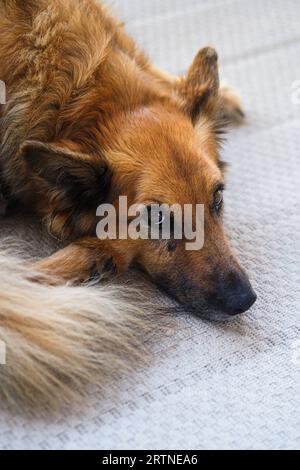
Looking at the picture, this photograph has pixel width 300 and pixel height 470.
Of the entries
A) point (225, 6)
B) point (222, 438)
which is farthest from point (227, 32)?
point (222, 438)

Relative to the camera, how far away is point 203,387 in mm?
1199

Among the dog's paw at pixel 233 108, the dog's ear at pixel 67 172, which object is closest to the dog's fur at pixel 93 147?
the dog's ear at pixel 67 172

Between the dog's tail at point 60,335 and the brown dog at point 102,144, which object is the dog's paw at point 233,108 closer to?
the brown dog at point 102,144

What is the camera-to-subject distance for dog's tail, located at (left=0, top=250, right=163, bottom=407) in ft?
3.74

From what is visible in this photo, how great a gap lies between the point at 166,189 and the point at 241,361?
0.37m

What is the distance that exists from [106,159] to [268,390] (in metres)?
0.56

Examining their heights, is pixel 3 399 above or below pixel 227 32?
below

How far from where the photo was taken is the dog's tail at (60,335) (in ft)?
3.74

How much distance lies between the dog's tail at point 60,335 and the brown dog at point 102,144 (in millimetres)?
97

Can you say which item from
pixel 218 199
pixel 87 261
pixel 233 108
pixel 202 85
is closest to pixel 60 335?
pixel 87 261

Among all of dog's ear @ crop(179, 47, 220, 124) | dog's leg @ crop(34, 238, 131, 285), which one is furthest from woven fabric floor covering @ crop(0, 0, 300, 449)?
dog's ear @ crop(179, 47, 220, 124)

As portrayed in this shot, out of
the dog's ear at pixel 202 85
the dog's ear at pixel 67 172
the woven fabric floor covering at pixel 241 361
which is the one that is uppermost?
the dog's ear at pixel 202 85
